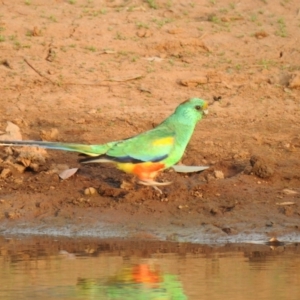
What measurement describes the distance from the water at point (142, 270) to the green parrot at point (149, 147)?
662 mm

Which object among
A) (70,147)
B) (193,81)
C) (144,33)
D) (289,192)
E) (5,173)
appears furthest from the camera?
(144,33)

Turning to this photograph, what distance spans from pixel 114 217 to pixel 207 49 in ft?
12.1

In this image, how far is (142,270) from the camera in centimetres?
812

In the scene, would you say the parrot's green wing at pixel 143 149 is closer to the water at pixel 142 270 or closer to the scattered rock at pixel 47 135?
the water at pixel 142 270

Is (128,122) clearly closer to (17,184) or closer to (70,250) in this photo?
(17,184)

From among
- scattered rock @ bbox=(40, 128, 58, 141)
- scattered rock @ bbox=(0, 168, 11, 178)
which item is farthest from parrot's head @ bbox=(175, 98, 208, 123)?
scattered rock @ bbox=(40, 128, 58, 141)

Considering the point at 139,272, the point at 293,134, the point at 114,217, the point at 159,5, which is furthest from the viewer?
the point at 159,5

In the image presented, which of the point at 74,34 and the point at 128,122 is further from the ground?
the point at 74,34

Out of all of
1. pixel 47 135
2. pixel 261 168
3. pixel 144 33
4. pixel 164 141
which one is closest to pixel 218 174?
pixel 261 168

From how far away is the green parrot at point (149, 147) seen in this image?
9.22 meters

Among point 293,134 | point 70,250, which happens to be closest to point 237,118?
point 293,134

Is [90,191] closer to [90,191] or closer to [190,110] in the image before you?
[90,191]

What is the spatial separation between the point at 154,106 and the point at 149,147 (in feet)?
8.48

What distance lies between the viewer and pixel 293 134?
442 inches
